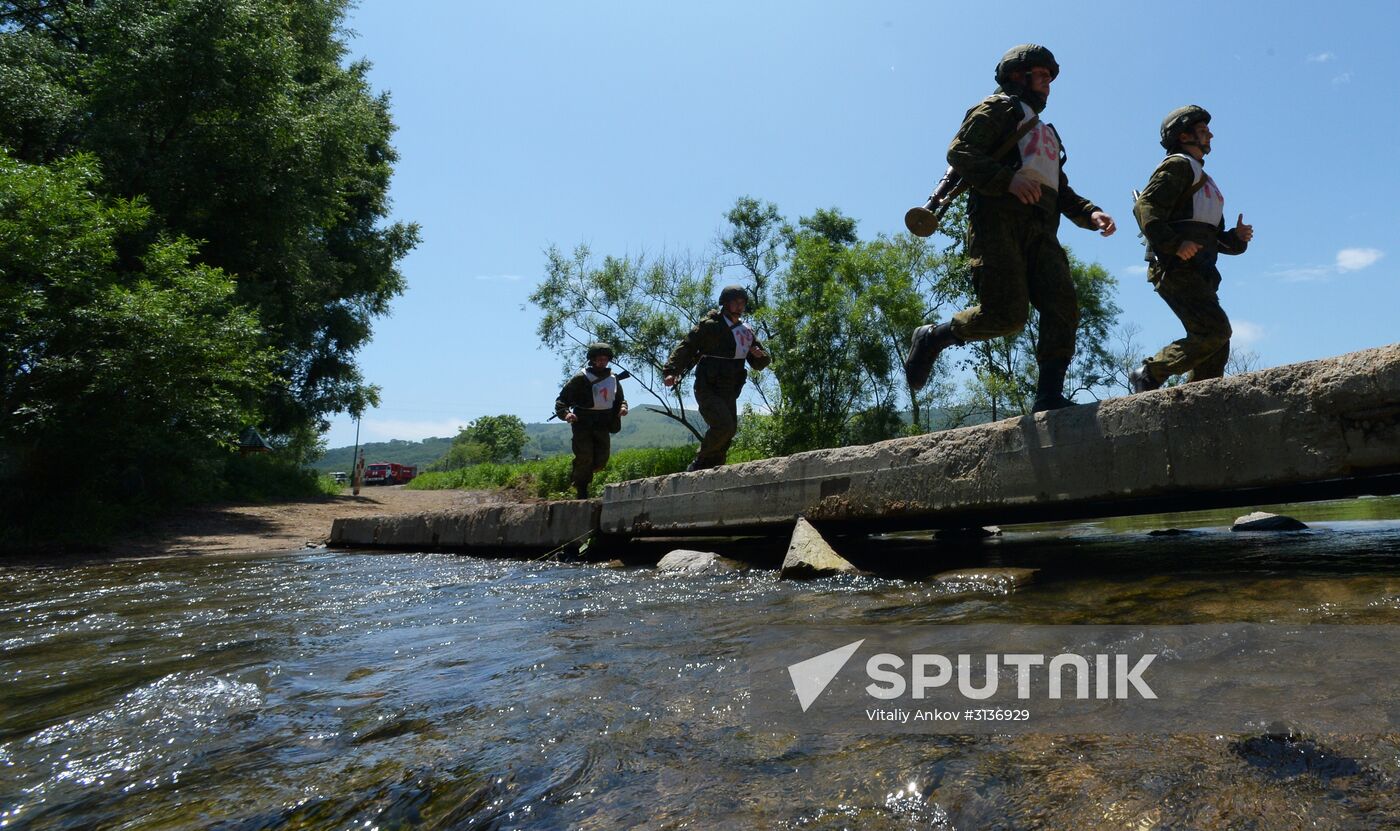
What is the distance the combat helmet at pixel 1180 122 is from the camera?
4551 millimetres

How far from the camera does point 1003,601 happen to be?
304cm

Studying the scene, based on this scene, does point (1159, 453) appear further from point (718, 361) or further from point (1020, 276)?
point (718, 361)

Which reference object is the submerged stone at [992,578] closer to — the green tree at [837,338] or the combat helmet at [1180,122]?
the combat helmet at [1180,122]

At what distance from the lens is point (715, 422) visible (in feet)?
22.5

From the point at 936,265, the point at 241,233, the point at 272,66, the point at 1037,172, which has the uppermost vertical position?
the point at 272,66

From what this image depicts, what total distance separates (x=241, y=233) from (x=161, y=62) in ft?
10.6

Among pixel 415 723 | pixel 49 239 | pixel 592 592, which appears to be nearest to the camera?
pixel 415 723

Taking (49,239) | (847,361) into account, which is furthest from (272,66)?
(847,361)

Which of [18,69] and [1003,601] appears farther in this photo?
[18,69]

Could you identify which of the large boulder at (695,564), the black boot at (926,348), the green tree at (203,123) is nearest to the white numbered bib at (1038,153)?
the black boot at (926,348)

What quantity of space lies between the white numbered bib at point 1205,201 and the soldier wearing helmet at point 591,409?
5.63 metres

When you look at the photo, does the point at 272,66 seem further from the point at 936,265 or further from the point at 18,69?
the point at 936,265

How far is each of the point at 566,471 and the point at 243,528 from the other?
9.98 m

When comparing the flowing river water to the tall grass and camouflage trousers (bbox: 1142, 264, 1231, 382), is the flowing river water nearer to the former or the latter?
camouflage trousers (bbox: 1142, 264, 1231, 382)
